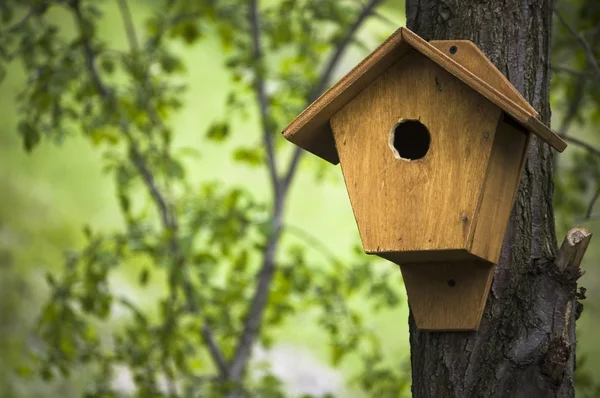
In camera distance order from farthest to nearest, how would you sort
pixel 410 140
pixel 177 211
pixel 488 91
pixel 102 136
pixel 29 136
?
1. pixel 177 211
2. pixel 102 136
3. pixel 29 136
4. pixel 410 140
5. pixel 488 91

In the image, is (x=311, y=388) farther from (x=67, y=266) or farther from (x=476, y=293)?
(x=476, y=293)

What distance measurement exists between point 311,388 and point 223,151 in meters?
2.01

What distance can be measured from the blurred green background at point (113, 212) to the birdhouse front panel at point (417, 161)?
3.23 meters

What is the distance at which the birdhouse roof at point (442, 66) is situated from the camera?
1506 mm

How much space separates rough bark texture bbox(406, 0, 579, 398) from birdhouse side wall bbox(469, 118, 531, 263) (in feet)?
0.14

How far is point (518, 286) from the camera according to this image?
64.1 inches

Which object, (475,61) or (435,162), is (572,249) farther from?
(475,61)

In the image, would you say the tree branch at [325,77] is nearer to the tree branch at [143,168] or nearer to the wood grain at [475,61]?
the tree branch at [143,168]

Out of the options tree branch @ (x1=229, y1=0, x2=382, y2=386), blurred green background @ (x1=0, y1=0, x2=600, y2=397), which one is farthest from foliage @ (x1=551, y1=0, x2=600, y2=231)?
blurred green background @ (x1=0, y1=0, x2=600, y2=397)

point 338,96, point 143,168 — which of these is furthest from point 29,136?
point 338,96

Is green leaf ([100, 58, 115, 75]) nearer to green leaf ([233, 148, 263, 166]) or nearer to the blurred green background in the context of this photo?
green leaf ([233, 148, 263, 166])

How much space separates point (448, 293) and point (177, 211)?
2254 mm

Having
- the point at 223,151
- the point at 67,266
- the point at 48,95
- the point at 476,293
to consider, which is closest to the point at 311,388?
the point at 223,151

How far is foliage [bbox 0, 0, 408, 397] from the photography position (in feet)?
10.9
